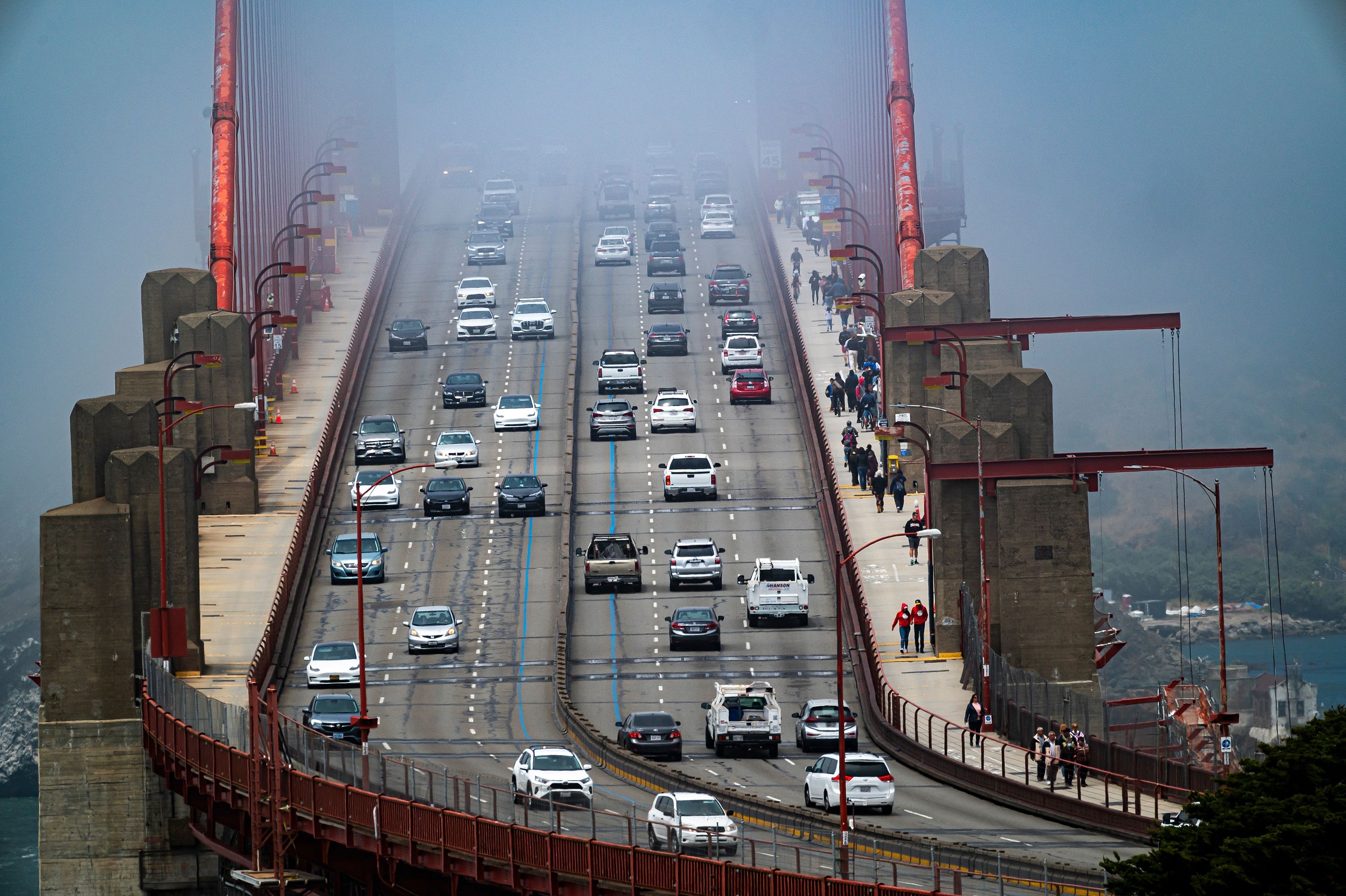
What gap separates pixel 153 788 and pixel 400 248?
83601 millimetres

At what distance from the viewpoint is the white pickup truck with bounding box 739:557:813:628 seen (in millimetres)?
65188

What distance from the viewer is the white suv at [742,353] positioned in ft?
316

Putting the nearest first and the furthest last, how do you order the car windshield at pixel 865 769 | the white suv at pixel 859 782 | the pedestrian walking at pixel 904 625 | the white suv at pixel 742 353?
1. the white suv at pixel 859 782
2. the car windshield at pixel 865 769
3. the pedestrian walking at pixel 904 625
4. the white suv at pixel 742 353

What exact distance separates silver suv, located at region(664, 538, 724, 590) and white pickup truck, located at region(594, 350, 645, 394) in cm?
2516

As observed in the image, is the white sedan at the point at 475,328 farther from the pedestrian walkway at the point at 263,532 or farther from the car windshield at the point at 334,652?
the car windshield at the point at 334,652

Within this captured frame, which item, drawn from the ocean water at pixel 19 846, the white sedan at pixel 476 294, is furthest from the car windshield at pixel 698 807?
the ocean water at pixel 19 846

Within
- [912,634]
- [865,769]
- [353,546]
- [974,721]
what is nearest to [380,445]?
[353,546]

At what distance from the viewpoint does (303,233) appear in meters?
107

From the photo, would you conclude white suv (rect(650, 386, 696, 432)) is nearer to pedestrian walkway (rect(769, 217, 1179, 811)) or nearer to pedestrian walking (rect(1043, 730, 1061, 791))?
pedestrian walkway (rect(769, 217, 1179, 811))

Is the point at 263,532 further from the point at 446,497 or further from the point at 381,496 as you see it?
the point at 446,497

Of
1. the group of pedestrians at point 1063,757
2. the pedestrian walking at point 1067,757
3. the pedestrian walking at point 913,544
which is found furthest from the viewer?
the pedestrian walking at point 913,544

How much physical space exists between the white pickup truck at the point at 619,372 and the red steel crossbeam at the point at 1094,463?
100.0 feet

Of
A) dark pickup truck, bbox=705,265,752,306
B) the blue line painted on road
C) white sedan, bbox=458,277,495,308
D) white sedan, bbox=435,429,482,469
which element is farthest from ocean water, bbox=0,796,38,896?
white sedan, bbox=435,429,482,469

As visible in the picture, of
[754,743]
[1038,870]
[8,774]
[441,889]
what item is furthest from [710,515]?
[8,774]
